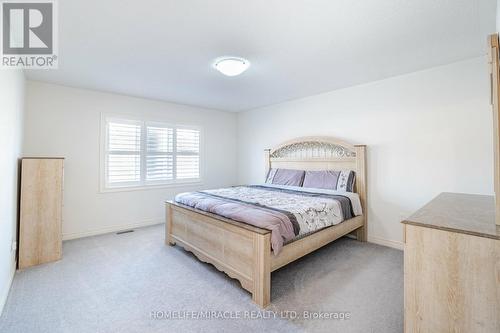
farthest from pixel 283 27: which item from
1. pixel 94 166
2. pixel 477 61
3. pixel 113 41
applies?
pixel 94 166

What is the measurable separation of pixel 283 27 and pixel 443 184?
2.70m

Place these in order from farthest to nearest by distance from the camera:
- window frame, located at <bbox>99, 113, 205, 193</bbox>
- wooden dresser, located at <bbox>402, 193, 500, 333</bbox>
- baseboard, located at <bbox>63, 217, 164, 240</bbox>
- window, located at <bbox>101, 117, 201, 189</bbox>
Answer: window, located at <bbox>101, 117, 201, 189</bbox>
window frame, located at <bbox>99, 113, 205, 193</bbox>
baseboard, located at <bbox>63, 217, 164, 240</bbox>
wooden dresser, located at <bbox>402, 193, 500, 333</bbox>

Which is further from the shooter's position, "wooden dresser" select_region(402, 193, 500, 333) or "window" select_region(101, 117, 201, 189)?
"window" select_region(101, 117, 201, 189)

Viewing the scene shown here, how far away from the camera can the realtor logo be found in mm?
1811

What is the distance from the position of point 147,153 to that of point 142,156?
0.11 m

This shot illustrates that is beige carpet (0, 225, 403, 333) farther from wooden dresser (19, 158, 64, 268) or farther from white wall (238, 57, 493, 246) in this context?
white wall (238, 57, 493, 246)

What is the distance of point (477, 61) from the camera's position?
2.66 metres

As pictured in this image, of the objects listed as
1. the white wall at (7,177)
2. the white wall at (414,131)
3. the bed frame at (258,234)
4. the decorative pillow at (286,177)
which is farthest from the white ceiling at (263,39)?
the decorative pillow at (286,177)

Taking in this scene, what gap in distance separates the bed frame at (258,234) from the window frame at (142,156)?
4.31 ft

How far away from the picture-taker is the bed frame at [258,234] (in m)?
2.01

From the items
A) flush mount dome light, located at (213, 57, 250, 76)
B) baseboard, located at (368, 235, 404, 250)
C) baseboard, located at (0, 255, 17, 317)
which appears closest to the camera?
baseboard, located at (0, 255, 17, 317)

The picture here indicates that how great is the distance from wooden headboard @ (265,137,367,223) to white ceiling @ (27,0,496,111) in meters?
1.02

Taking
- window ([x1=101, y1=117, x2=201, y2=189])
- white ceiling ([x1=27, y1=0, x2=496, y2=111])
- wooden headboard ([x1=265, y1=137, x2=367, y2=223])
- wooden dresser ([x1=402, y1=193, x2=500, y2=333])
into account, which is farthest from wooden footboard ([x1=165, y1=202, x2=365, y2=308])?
white ceiling ([x1=27, y1=0, x2=496, y2=111])

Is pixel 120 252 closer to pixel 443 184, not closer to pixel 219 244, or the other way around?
pixel 219 244
